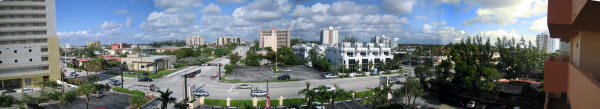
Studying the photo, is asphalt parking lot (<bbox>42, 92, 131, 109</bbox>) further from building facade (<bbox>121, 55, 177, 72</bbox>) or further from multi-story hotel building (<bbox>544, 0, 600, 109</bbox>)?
multi-story hotel building (<bbox>544, 0, 600, 109</bbox>)

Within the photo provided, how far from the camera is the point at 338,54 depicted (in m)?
37.5

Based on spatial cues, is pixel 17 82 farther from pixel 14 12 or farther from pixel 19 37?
pixel 14 12

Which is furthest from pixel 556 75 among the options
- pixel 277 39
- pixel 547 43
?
pixel 277 39

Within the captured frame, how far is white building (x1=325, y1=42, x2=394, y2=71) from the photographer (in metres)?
35.9

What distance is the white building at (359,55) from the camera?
118ft

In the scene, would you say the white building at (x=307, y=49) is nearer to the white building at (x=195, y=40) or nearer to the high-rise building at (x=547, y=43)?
the high-rise building at (x=547, y=43)

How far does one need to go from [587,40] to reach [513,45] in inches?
1269

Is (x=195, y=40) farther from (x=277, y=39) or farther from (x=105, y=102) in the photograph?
(x=105, y=102)

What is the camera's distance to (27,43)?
25875mm

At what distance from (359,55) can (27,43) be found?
3659 centimetres

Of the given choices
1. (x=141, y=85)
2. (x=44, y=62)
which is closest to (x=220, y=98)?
(x=141, y=85)

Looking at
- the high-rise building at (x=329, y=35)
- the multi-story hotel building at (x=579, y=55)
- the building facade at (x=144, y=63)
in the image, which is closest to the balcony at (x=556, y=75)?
the multi-story hotel building at (x=579, y=55)

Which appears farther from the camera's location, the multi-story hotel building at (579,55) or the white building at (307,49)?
the white building at (307,49)

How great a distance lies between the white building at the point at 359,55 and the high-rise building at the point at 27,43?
3214 cm
